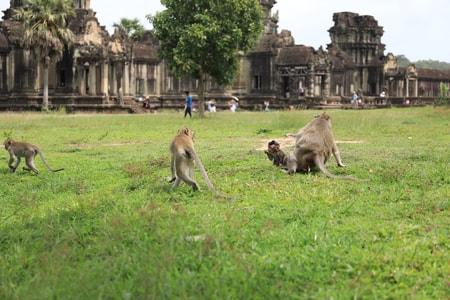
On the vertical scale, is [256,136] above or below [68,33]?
below

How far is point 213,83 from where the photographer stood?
150 feet

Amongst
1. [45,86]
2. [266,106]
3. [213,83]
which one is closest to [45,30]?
[45,86]

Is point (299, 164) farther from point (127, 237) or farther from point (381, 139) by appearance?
point (381, 139)

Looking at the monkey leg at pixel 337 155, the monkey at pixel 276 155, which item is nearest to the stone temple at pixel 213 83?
the monkey at pixel 276 155

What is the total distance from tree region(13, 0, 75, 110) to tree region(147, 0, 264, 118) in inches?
363

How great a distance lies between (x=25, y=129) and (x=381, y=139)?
12343mm

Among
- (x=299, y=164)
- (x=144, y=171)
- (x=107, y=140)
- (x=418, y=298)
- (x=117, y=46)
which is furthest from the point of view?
(x=117, y=46)

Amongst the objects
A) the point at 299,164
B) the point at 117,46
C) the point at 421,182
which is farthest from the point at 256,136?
the point at 117,46

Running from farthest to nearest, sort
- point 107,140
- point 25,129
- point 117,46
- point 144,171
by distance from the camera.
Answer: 1. point 117,46
2. point 25,129
3. point 107,140
4. point 144,171

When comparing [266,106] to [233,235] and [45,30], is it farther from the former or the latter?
[233,235]

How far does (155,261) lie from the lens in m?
4.74

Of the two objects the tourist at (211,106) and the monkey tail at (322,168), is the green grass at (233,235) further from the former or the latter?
the tourist at (211,106)

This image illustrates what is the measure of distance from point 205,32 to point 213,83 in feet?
59.4

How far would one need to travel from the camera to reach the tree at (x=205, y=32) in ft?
90.9
